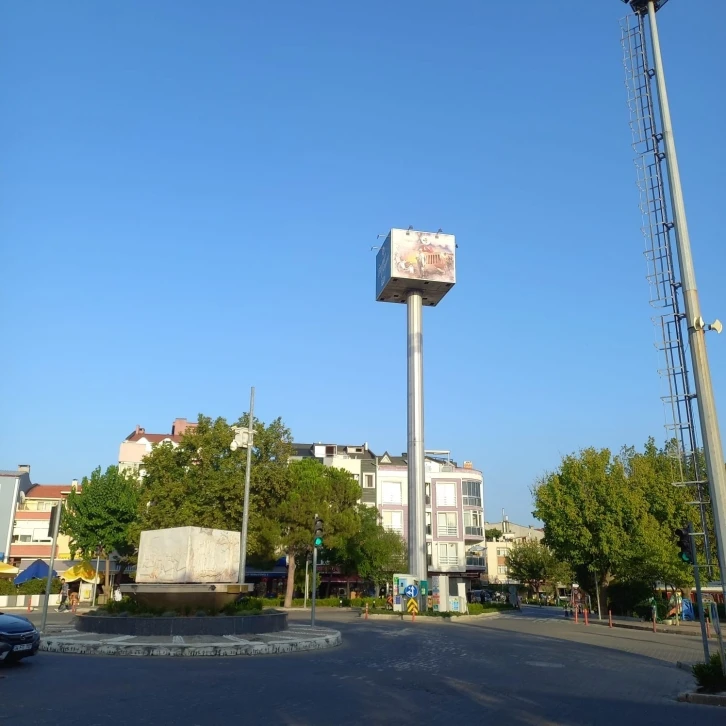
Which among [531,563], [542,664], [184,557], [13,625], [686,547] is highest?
[531,563]

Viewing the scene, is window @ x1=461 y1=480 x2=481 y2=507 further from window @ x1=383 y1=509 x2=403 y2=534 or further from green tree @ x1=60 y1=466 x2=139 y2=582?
green tree @ x1=60 y1=466 x2=139 y2=582

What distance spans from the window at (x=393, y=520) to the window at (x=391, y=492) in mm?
1113

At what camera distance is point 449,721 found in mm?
9258

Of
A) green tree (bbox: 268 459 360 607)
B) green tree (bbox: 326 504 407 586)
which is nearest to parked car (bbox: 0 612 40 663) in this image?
green tree (bbox: 268 459 360 607)

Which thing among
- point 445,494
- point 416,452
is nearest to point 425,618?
point 416,452

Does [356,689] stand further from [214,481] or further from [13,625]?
[214,481]

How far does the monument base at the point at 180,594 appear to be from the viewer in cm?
1958

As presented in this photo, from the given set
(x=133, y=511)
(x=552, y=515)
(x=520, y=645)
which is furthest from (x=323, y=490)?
(x=520, y=645)

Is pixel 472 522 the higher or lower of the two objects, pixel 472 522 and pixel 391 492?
the lower

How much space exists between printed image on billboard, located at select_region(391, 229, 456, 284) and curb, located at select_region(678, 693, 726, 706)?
129 ft

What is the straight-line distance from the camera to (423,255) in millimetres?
50594

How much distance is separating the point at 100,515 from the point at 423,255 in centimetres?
2907

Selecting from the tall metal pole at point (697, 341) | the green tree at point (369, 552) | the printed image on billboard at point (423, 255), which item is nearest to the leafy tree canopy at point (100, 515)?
the green tree at point (369, 552)

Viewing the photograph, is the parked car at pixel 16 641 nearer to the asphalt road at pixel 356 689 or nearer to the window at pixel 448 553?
the asphalt road at pixel 356 689
